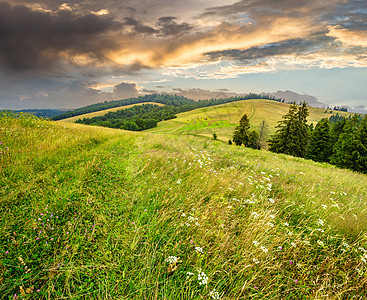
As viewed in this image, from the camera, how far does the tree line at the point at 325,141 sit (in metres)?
30.0

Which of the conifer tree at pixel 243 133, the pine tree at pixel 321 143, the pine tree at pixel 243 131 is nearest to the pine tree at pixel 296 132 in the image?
the pine tree at pixel 321 143

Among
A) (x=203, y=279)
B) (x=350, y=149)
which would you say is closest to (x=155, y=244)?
(x=203, y=279)

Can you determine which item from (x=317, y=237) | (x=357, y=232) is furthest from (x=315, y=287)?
(x=357, y=232)

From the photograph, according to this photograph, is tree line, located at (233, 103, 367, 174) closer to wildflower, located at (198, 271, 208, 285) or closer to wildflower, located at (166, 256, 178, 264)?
wildflower, located at (198, 271, 208, 285)

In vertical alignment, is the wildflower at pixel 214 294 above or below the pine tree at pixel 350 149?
above

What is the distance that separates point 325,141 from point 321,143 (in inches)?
37.2

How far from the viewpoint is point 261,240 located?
3.03m

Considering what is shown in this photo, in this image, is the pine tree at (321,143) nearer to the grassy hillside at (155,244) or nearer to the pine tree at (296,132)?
the pine tree at (296,132)

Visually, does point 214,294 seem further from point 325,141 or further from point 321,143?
point 325,141

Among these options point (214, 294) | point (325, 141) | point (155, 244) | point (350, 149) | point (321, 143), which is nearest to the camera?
point (214, 294)

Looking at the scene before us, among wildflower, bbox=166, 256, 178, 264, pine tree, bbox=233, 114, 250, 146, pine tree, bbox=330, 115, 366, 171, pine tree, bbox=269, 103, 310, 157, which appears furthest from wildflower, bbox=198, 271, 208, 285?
pine tree, bbox=233, 114, 250, 146

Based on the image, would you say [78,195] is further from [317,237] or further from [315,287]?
[317,237]

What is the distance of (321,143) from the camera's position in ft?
134

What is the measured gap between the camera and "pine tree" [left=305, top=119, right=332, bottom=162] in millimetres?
40031
